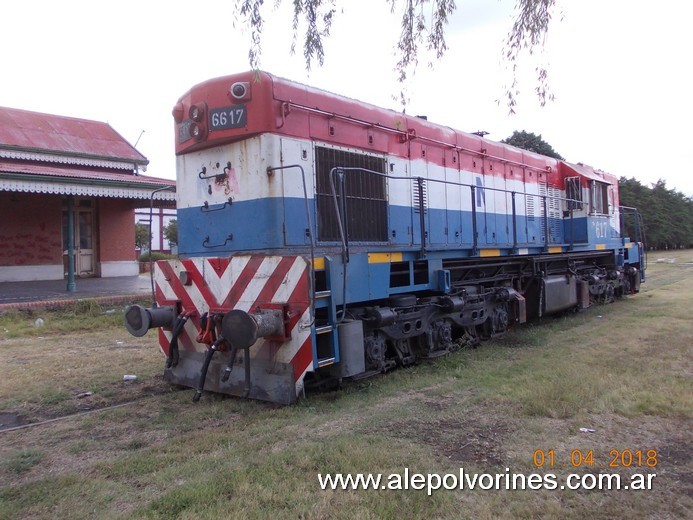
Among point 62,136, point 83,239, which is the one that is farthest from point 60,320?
point 62,136

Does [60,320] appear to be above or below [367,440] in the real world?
above

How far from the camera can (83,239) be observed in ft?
60.4

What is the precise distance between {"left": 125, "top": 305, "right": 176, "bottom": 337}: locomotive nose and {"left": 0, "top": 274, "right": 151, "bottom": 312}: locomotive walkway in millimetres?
6562

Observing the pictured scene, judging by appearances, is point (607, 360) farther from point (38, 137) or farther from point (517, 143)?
point (38, 137)

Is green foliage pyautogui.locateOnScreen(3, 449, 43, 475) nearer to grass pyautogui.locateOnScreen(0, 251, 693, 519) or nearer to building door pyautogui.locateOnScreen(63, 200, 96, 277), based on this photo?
grass pyautogui.locateOnScreen(0, 251, 693, 519)

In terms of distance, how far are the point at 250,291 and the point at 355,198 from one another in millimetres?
1862

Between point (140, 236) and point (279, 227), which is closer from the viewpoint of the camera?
point (279, 227)

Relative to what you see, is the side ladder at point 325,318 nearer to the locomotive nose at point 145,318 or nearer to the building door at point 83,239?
the locomotive nose at point 145,318

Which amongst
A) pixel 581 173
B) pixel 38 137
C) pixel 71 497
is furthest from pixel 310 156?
pixel 38 137

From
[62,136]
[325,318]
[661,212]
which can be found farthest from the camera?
[661,212]

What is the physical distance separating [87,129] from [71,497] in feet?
71.0

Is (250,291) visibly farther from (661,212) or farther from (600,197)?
(661,212)

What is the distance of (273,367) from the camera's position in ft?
17.3

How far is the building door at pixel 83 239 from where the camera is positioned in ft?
59.3
